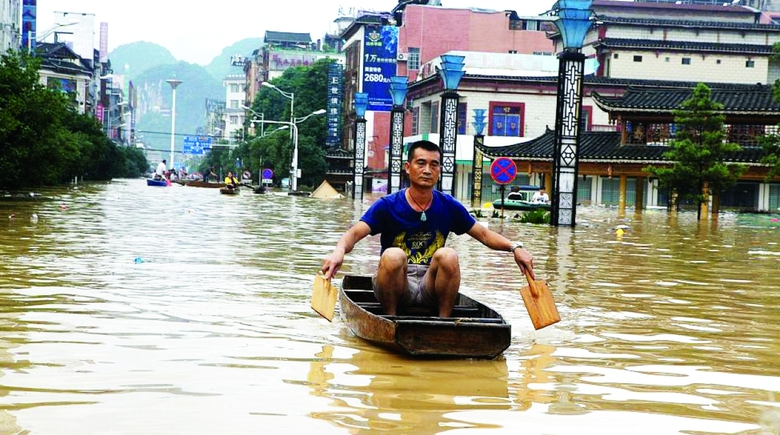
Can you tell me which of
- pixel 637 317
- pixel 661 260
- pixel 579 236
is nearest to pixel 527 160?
pixel 579 236

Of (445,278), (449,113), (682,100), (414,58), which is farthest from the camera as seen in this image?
(414,58)

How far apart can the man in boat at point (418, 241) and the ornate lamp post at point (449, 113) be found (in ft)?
135

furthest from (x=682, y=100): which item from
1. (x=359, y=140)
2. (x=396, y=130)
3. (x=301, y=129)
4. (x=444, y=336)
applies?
(x=301, y=129)

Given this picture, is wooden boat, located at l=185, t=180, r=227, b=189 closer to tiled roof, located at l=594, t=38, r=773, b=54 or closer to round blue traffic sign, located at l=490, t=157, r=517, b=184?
tiled roof, located at l=594, t=38, r=773, b=54

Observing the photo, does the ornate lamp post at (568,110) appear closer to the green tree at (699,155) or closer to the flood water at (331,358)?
the green tree at (699,155)

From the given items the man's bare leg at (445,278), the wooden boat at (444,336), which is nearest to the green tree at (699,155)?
the man's bare leg at (445,278)

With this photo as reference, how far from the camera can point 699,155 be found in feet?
156

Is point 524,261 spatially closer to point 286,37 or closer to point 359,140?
point 359,140

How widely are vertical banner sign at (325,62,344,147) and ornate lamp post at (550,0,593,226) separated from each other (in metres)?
72.6

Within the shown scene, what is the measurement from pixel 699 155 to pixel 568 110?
1505 cm

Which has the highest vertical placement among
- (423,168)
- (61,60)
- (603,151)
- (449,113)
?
(61,60)

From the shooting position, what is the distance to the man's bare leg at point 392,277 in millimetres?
8523

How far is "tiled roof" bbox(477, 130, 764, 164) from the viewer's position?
57188 mm

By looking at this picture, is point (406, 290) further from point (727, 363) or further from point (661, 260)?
point (661, 260)
